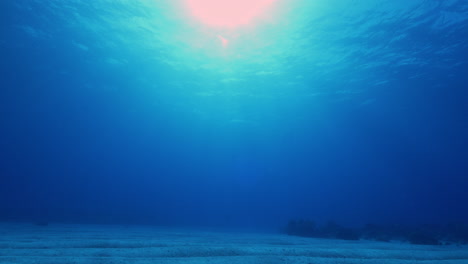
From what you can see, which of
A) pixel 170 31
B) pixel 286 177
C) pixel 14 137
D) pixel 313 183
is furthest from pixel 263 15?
pixel 313 183

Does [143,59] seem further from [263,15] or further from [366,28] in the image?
[366,28]

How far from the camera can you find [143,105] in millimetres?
37562

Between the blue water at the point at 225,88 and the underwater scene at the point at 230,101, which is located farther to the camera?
the blue water at the point at 225,88

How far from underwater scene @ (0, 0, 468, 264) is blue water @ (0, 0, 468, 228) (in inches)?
6.9

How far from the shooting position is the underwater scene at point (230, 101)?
6.21 m

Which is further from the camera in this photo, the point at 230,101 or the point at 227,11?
the point at 230,101

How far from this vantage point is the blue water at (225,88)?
1778 cm

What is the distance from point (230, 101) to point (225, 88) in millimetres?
4199

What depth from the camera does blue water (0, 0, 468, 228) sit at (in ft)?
58.3

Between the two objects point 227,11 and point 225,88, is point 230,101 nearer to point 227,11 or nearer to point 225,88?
point 225,88

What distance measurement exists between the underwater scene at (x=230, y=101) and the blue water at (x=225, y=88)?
0.17 metres

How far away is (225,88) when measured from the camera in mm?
29516

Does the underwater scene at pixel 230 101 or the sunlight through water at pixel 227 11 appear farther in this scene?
the sunlight through water at pixel 227 11

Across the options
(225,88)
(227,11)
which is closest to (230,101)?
(225,88)
